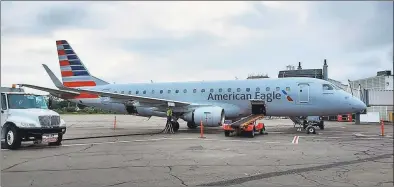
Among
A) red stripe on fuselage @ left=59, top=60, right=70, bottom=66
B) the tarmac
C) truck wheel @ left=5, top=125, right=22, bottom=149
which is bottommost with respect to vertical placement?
the tarmac

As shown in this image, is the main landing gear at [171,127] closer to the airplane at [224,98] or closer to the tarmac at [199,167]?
the airplane at [224,98]

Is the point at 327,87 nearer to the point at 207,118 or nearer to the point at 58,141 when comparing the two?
the point at 207,118

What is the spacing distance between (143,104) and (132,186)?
15.4 m

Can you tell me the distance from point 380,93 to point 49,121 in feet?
104

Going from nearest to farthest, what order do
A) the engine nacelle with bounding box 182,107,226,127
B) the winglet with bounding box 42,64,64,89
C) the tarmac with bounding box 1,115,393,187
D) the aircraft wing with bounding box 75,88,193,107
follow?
the tarmac with bounding box 1,115,393,187 < the engine nacelle with bounding box 182,107,226,127 < the aircraft wing with bounding box 75,88,193,107 < the winglet with bounding box 42,64,64,89

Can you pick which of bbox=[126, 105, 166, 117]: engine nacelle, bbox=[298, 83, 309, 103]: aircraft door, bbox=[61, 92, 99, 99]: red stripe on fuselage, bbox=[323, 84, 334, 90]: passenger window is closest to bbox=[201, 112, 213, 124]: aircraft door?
bbox=[126, 105, 166, 117]: engine nacelle

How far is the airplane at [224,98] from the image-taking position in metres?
19.3

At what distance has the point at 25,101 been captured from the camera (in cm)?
1346

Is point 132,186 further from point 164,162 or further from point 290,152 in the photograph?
point 290,152

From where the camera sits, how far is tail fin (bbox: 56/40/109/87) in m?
26.1

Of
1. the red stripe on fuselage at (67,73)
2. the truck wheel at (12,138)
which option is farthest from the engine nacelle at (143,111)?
the truck wheel at (12,138)

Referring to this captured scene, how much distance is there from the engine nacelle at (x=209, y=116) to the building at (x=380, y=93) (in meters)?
16.9

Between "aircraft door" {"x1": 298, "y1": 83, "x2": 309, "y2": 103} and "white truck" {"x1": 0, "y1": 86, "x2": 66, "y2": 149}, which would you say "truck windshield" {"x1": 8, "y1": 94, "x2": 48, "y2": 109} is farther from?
"aircraft door" {"x1": 298, "y1": 83, "x2": 309, "y2": 103}

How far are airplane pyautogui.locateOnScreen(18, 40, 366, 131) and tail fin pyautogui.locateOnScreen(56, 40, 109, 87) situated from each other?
1.32 metres
